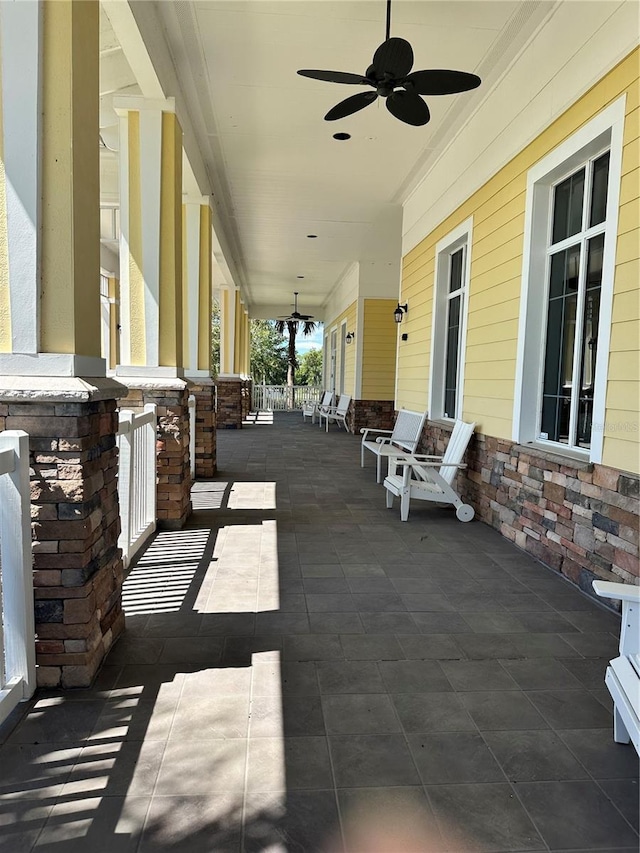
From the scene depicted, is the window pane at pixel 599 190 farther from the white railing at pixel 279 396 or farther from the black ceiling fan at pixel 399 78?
the white railing at pixel 279 396

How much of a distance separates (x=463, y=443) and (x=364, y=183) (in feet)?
12.7

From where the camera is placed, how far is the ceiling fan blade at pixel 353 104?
3.58 metres

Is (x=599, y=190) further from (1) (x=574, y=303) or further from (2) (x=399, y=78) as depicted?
(2) (x=399, y=78)

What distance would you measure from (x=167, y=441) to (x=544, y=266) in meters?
3.05

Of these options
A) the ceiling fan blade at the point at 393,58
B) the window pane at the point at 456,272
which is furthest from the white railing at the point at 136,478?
the window pane at the point at 456,272

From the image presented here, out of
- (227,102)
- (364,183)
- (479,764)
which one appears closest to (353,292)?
(364,183)

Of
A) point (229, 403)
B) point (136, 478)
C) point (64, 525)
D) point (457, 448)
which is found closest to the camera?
point (64, 525)

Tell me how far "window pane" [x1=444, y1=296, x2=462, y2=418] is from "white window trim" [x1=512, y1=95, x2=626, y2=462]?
1933mm

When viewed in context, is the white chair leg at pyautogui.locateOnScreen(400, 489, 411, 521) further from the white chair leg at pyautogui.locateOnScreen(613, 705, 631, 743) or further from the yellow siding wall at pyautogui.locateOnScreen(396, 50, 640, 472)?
the white chair leg at pyautogui.locateOnScreen(613, 705, 631, 743)

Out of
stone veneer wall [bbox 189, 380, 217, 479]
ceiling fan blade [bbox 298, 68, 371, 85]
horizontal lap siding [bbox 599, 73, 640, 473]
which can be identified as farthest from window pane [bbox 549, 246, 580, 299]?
stone veneer wall [bbox 189, 380, 217, 479]

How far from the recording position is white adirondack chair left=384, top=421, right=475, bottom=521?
4.67m

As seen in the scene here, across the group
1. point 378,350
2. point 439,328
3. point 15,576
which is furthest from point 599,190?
point 378,350

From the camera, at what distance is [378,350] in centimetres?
1158

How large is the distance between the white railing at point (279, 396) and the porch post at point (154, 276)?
49.3ft
